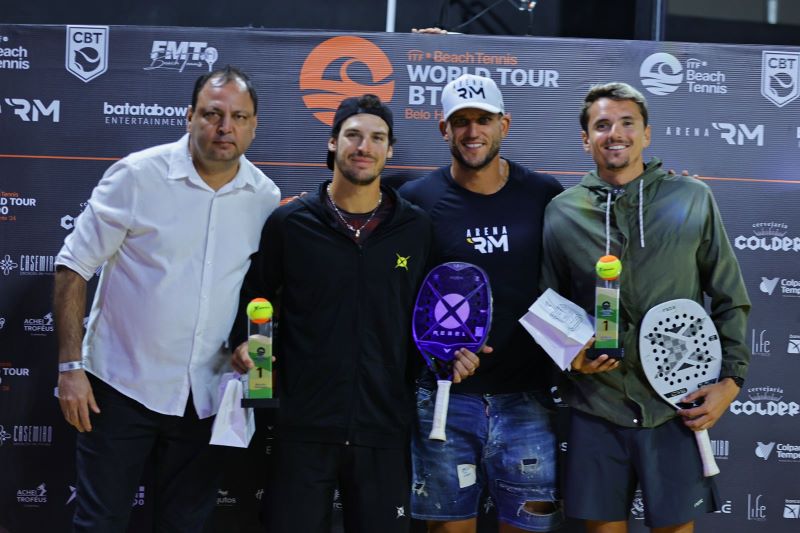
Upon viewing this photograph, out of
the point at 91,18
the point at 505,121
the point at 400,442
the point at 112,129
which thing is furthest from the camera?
the point at 91,18

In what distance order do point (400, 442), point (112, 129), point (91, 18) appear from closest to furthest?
point (400, 442)
point (112, 129)
point (91, 18)

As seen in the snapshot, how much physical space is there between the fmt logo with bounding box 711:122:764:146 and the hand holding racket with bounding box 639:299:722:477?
3.87ft

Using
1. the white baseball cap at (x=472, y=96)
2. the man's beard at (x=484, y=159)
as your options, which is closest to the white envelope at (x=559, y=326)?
the man's beard at (x=484, y=159)

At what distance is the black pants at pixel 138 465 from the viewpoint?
2818 millimetres

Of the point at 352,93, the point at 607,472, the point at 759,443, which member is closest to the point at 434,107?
the point at 352,93

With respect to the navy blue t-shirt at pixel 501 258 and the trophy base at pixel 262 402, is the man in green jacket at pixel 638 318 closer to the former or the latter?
the navy blue t-shirt at pixel 501 258

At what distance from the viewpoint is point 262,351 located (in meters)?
2.65

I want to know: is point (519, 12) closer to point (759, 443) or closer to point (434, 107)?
point (434, 107)

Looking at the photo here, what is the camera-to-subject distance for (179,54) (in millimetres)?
3580

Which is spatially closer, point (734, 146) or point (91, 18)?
point (734, 146)

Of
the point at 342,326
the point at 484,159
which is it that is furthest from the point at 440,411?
the point at 484,159

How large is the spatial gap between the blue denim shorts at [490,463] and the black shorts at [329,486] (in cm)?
15

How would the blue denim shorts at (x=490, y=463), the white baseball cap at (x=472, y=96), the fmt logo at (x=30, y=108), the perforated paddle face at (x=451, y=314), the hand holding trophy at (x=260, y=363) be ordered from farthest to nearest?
the fmt logo at (x=30, y=108), the white baseball cap at (x=472, y=96), the blue denim shorts at (x=490, y=463), the perforated paddle face at (x=451, y=314), the hand holding trophy at (x=260, y=363)

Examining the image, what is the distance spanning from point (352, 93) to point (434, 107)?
0.36 meters
